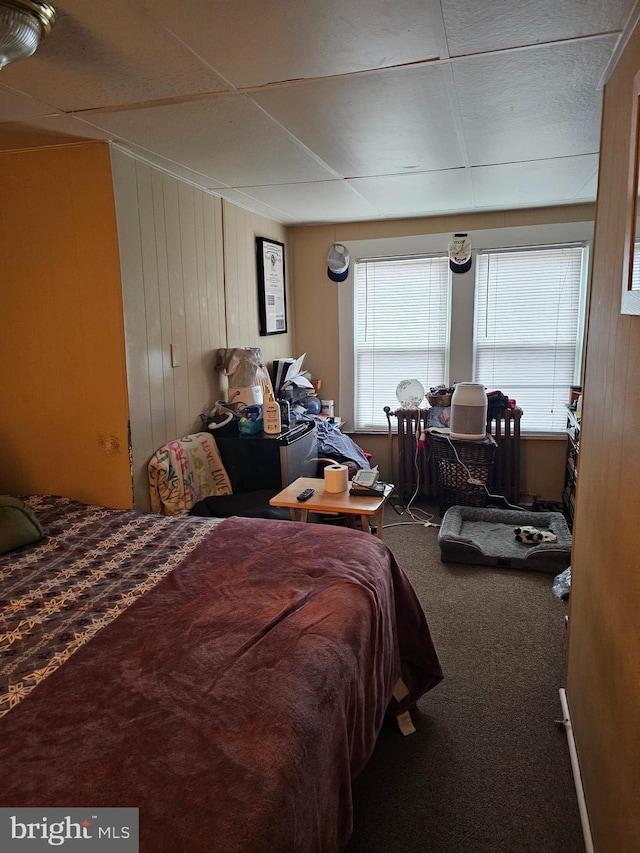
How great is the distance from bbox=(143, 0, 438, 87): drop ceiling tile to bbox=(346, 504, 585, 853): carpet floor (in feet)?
7.62

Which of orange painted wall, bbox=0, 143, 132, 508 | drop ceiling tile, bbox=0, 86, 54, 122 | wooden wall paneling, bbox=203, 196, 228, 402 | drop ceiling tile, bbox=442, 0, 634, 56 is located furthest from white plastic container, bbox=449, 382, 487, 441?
drop ceiling tile, bbox=0, 86, 54, 122

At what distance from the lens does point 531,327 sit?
14.1 ft

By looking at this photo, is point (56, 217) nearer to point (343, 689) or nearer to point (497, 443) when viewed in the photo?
point (343, 689)

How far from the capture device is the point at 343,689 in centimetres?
140

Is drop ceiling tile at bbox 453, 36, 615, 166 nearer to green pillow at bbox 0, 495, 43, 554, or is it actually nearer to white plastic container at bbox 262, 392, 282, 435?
white plastic container at bbox 262, 392, 282, 435

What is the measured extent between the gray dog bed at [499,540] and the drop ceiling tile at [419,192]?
2164 mm

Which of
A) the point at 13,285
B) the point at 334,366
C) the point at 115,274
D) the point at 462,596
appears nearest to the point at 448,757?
the point at 462,596

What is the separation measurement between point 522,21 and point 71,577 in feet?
7.33

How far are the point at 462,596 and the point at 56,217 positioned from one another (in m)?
2.87

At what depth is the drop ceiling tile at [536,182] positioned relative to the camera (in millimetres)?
2936

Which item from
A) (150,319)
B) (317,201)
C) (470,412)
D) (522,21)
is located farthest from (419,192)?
(522,21)

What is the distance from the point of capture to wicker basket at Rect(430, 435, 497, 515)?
13.1 feet

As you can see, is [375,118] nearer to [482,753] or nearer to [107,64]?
[107,64]
